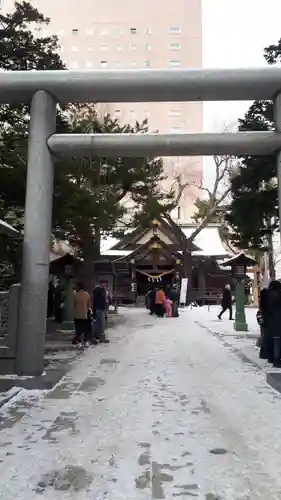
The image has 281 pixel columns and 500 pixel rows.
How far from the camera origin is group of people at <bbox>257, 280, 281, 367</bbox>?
900 centimetres

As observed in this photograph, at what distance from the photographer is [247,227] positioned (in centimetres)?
1177

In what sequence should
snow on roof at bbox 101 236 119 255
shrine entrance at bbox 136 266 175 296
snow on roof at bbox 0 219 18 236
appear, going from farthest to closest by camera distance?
snow on roof at bbox 101 236 119 255 → shrine entrance at bbox 136 266 175 296 → snow on roof at bbox 0 219 18 236

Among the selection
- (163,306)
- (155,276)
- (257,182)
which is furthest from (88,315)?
(155,276)

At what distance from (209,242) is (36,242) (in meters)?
32.9

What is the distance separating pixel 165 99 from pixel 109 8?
70239mm

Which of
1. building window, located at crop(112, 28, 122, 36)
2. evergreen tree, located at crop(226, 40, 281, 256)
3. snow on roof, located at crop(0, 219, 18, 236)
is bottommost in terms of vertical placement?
snow on roof, located at crop(0, 219, 18, 236)

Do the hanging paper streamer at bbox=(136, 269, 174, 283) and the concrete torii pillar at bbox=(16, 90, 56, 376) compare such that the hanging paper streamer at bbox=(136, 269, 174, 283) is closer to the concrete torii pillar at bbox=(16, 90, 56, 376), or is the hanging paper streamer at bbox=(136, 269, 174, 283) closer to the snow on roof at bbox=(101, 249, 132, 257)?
the snow on roof at bbox=(101, 249, 132, 257)

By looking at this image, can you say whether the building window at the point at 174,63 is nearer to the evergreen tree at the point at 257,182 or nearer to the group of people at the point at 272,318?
the evergreen tree at the point at 257,182

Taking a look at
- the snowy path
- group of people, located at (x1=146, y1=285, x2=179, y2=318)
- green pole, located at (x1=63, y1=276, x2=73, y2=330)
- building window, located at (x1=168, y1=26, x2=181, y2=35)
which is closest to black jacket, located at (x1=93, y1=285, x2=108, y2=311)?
green pole, located at (x1=63, y1=276, x2=73, y2=330)

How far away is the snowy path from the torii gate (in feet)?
5.74

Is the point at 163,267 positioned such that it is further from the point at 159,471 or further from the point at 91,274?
the point at 159,471

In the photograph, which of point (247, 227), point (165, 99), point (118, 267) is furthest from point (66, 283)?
point (118, 267)

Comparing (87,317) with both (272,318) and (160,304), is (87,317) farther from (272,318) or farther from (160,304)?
(160,304)

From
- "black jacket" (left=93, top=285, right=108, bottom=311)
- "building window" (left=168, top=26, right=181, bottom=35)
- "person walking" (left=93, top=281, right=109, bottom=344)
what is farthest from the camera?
"building window" (left=168, top=26, right=181, bottom=35)
